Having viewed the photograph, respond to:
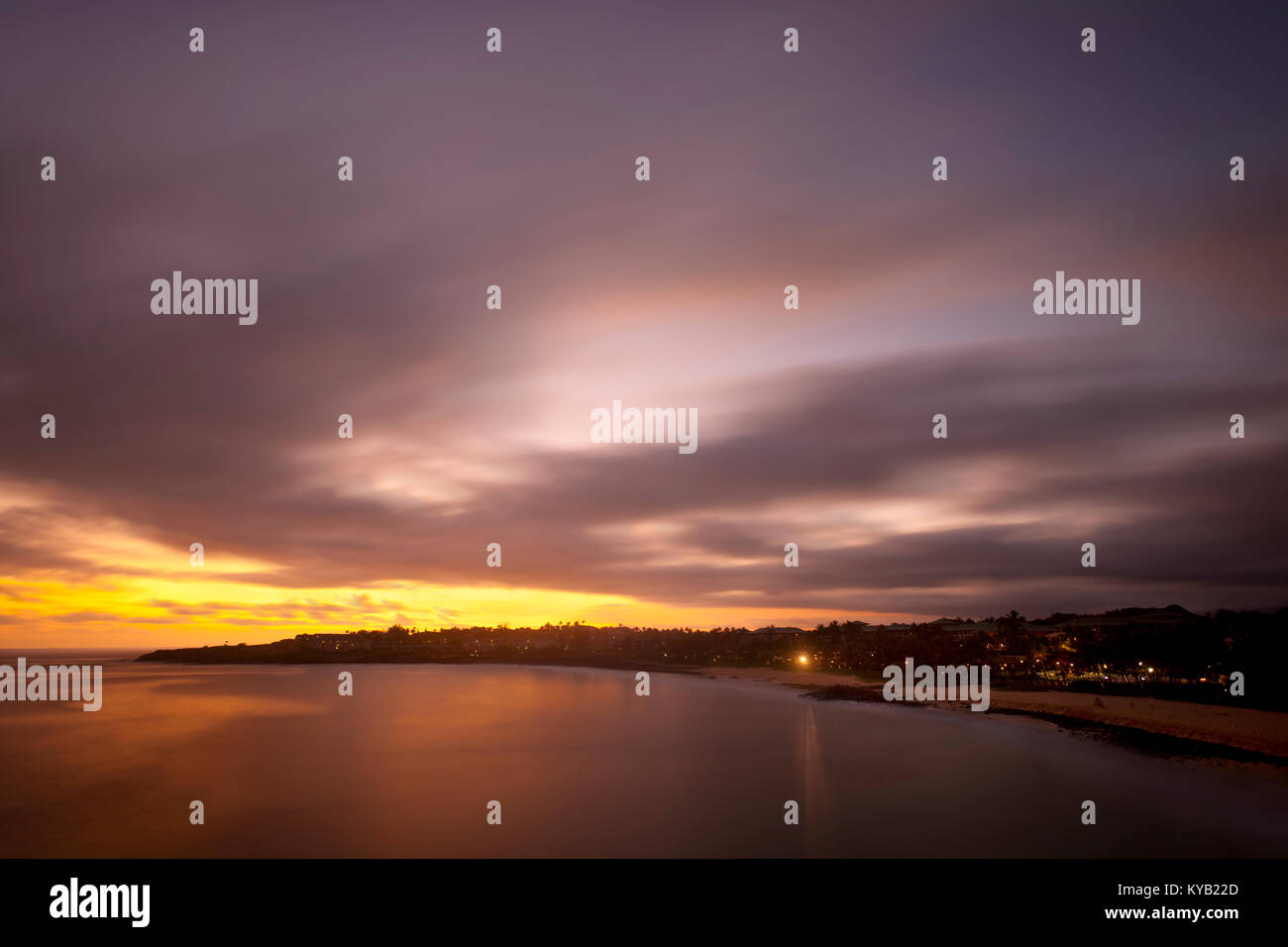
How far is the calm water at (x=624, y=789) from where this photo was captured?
27328 mm

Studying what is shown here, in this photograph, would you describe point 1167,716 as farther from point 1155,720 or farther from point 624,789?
point 624,789

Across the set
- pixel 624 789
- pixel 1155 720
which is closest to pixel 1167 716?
pixel 1155 720

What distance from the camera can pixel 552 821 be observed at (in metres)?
31.2

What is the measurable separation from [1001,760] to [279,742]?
52359 millimetres

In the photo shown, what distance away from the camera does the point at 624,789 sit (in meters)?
37.7

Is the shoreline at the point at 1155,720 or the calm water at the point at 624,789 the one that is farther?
the shoreline at the point at 1155,720

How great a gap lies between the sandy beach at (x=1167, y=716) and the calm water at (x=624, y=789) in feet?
17.1

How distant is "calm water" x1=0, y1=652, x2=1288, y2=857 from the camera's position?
27.3 m

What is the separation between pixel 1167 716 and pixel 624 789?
4199 cm
